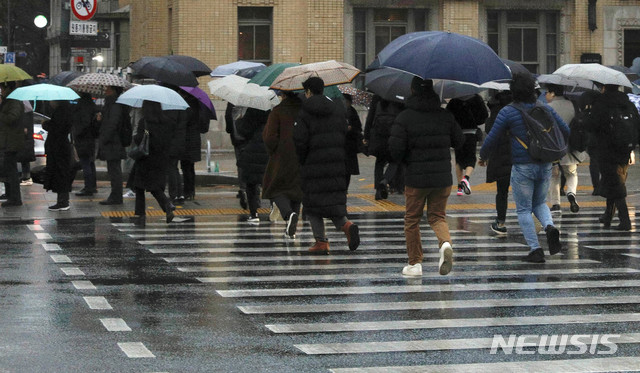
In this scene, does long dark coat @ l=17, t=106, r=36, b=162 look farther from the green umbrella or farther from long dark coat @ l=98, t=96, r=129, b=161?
the green umbrella

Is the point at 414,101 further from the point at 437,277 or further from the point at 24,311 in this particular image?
the point at 24,311

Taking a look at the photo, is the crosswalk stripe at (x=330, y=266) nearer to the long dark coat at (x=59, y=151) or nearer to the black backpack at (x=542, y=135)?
the black backpack at (x=542, y=135)

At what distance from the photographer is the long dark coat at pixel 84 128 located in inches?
768

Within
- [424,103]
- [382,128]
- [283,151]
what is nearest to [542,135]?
[424,103]

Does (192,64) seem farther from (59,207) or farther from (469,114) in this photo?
(469,114)

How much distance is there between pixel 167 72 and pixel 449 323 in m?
10.2

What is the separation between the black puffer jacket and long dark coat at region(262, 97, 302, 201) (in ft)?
9.07

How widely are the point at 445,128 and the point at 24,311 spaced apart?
4.17 m

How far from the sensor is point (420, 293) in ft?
33.5

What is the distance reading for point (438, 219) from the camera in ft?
37.3

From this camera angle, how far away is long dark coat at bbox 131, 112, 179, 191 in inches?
623

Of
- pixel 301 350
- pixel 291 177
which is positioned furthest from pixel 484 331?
pixel 291 177

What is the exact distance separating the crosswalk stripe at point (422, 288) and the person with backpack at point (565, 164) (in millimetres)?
6317


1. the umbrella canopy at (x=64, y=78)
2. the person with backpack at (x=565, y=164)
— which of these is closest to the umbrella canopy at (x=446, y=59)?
the person with backpack at (x=565, y=164)
